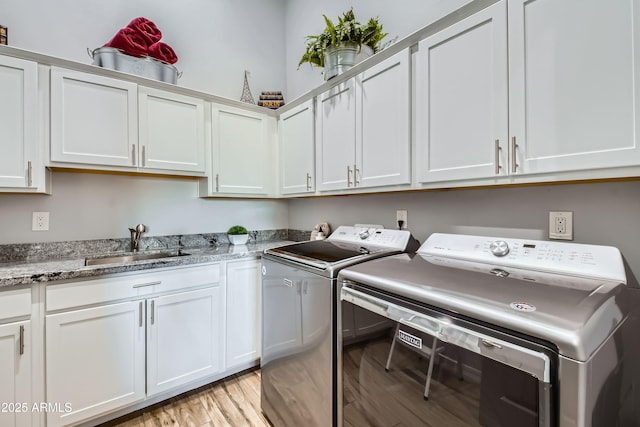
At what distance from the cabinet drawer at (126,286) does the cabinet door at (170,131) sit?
2.52ft

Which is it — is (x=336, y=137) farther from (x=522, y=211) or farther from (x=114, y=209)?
(x=114, y=209)

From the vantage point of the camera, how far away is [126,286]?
1703 millimetres

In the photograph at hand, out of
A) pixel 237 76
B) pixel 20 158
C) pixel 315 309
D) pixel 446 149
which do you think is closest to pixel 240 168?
pixel 237 76

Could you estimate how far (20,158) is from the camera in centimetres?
164

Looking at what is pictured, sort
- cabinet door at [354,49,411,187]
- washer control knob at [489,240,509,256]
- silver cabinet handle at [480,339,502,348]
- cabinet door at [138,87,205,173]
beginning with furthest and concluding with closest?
cabinet door at [138,87,205,173]
cabinet door at [354,49,411,187]
washer control knob at [489,240,509,256]
silver cabinet handle at [480,339,502,348]

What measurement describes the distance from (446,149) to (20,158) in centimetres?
227

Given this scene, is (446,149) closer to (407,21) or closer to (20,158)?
(407,21)

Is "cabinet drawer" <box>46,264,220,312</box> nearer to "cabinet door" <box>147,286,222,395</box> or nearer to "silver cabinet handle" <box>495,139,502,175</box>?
"cabinet door" <box>147,286,222,395</box>

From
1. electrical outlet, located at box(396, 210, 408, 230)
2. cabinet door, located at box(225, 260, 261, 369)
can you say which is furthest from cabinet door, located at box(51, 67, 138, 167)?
electrical outlet, located at box(396, 210, 408, 230)

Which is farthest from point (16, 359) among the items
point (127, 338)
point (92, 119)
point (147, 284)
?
point (92, 119)

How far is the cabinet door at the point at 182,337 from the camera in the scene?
1.81 metres

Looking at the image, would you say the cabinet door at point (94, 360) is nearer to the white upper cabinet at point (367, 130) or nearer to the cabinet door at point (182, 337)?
the cabinet door at point (182, 337)

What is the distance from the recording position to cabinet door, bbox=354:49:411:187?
1.52 m

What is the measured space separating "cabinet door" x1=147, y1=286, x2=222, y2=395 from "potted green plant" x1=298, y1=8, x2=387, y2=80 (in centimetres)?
172
